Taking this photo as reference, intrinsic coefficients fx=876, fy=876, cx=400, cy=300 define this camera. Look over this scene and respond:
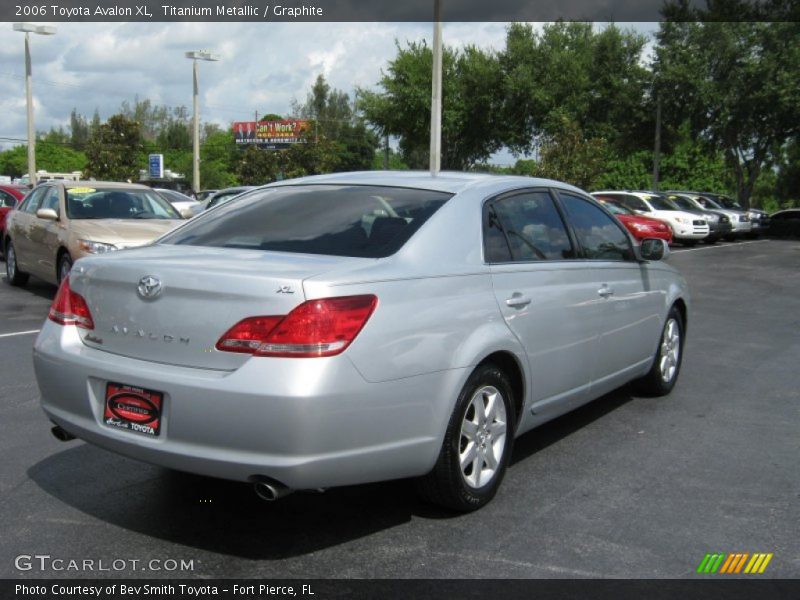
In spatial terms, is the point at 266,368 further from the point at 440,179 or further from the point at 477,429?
the point at 440,179

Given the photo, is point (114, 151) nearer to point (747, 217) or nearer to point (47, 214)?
point (747, 217)

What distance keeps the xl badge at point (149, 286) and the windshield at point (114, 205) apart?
813 centimetres

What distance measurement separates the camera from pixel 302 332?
3.36m

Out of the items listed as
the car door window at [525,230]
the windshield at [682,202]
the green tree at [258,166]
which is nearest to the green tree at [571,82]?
the windshield at [682,202]

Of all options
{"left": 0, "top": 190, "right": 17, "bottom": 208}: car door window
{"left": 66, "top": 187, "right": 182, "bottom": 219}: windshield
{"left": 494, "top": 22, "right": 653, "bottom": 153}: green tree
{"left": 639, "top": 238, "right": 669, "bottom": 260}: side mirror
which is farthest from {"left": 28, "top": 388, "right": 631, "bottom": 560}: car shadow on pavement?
{"left": 494, "top": 22, "right": 653, "bottom": 153}: green tree

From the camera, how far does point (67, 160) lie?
114500 millimetres

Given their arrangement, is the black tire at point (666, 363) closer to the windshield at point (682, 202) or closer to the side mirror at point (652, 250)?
the side mirror at point (652, 250)

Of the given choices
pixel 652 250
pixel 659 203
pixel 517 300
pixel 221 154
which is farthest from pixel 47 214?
pixel 221 154

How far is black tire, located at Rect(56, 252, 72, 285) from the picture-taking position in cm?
1079

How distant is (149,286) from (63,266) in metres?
7.97

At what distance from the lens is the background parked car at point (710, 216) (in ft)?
92.8

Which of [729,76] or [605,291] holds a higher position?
[729,76]

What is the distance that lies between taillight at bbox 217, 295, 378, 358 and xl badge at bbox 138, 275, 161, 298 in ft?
1.34

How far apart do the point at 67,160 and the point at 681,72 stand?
95.7 m
